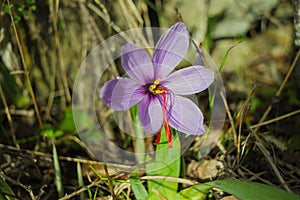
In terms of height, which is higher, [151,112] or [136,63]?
[136,63]

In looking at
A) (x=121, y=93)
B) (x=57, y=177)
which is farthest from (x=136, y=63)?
(x=57, y=177)

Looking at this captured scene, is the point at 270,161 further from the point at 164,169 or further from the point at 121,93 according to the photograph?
the point at 121,93

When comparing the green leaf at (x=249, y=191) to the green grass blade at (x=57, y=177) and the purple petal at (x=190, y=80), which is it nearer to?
the purple petal at (x=190, y=80)

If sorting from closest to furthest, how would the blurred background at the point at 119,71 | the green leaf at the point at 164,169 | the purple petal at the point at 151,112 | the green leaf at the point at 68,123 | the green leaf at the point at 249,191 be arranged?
1. the green leaf at the point at 249,191
2. the purple petal at the point at 151,112
3. the green leaf at the point at 164,169
4. the blurred background at the point at 119,71
5. the green leaf at the point at 68,123

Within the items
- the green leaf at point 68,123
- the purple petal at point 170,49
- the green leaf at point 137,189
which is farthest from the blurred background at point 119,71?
the purple petal at point 170,49

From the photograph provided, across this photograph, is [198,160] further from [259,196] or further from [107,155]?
[259,196]

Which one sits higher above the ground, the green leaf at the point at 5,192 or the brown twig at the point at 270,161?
the green leaf at the point at 5,192

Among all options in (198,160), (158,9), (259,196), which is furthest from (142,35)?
(259,196)

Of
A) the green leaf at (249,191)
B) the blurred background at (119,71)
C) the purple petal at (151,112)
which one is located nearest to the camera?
the green leaf at (249,191)
